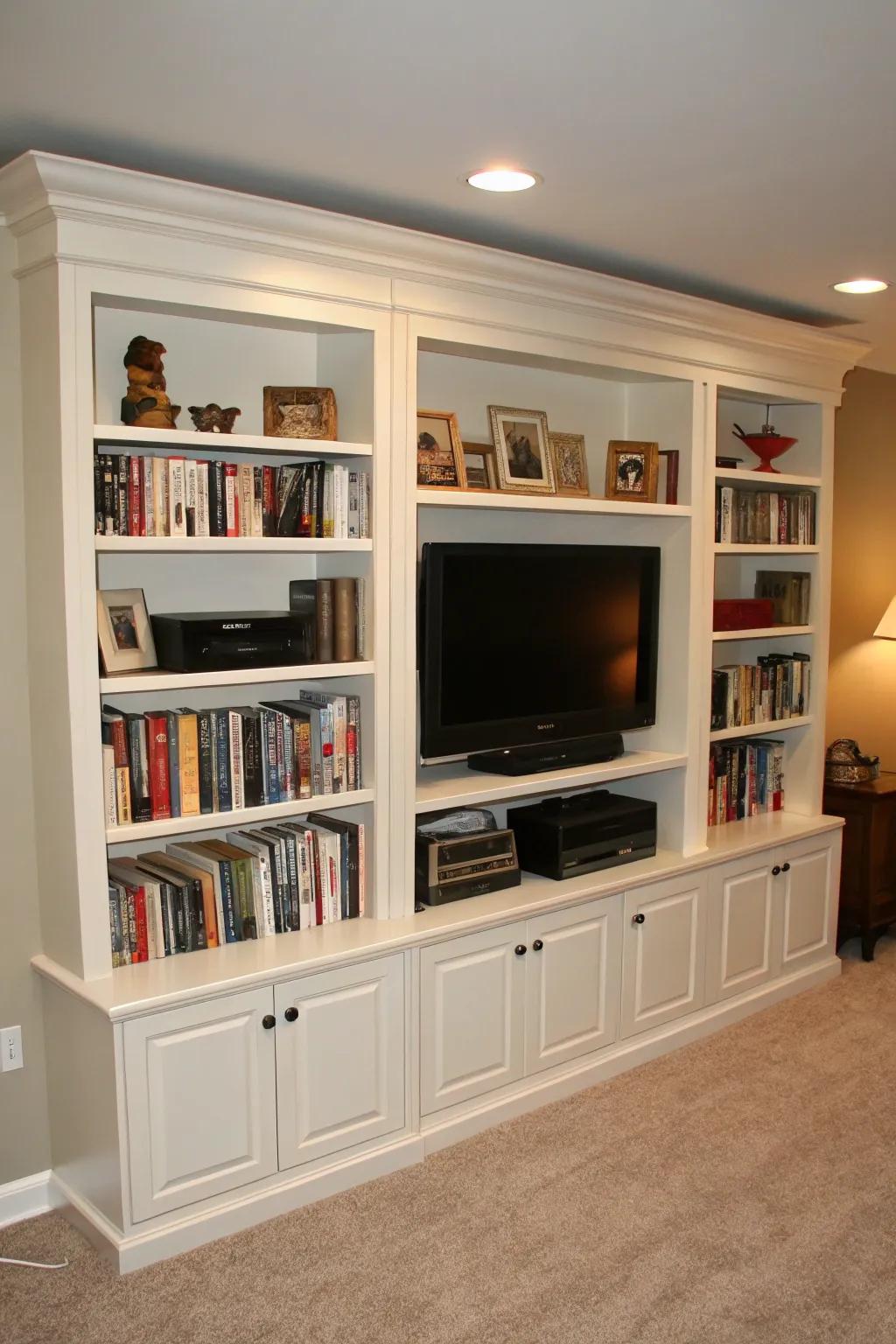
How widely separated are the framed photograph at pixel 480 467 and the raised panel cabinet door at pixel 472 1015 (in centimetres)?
130

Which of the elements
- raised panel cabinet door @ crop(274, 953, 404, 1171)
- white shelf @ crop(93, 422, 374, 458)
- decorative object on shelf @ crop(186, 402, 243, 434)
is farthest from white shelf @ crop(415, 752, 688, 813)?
decorative object on shelf @ crop(186, 402, 243, 434)

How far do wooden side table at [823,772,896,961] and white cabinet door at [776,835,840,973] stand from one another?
20 cm

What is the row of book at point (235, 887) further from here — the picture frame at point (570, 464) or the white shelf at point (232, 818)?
the picture frame at point (570, 464)

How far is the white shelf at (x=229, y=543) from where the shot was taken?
8.04ft

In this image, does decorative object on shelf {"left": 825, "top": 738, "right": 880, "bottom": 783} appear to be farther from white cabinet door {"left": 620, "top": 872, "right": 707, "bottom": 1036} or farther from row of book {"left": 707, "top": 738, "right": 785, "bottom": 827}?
white cabinet door {"left": 620, "top": 872, "right": 707, "bottom": 1036}

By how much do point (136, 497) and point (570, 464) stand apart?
1.55 meters

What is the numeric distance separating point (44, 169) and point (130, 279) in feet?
0.92

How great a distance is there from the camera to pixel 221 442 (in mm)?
2564

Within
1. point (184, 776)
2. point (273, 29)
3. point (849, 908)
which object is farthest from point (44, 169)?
point (849, 908)

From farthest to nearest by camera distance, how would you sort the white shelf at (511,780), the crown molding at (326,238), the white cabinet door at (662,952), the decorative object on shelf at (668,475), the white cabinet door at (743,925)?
the white cabinet door at (743,925) → the decorative object on shelf at (668,475) → the white cabinet door at (662,952) → the white shelf at (511,780) → the crown molding at (326,238)

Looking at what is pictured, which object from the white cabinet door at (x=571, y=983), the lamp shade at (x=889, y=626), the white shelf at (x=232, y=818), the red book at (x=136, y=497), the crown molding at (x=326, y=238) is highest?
the crown molding at (x=326, y=238)

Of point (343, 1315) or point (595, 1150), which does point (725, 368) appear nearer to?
point (595, 1150)

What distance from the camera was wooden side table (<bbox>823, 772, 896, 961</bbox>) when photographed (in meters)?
4.36

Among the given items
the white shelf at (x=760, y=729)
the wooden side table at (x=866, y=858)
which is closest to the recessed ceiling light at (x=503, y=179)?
the white shelf at (x=760, y=729)
